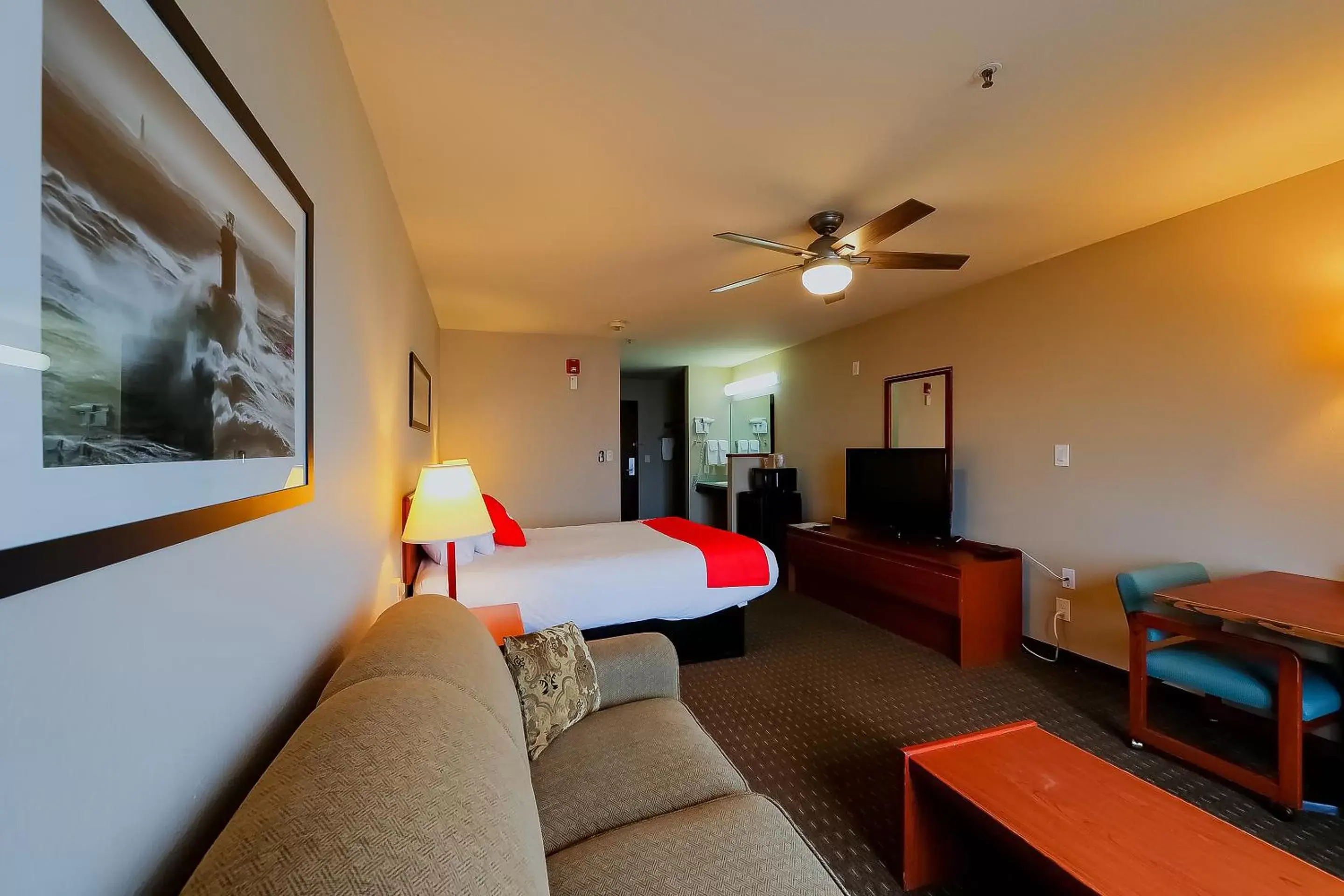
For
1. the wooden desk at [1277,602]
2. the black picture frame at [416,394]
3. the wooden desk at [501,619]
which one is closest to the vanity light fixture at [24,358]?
the wooden desk at [501,619]

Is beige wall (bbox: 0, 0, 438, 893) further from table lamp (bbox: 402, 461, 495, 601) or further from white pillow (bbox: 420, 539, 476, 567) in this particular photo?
white pillow (bbox: 420, 539, 476, 567)

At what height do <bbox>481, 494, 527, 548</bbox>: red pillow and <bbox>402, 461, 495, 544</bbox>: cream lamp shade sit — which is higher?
<bbox>402, 461, 495, 544</bbox>: cream lamp shade

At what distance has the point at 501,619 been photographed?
2162 mm

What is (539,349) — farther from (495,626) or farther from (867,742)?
(867,742)

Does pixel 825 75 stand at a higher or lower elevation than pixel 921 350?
higher

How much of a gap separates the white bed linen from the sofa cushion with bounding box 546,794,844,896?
1364 millimetres

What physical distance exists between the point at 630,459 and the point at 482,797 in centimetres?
705

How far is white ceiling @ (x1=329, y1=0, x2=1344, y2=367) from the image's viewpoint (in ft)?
4.35

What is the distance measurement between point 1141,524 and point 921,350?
1769 mm

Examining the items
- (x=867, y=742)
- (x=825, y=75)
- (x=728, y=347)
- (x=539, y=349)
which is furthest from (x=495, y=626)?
(x=728, y=347)

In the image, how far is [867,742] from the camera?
2.20 m

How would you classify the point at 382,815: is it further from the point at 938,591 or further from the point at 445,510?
the point at 938,591

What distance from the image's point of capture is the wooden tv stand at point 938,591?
9.78 ft

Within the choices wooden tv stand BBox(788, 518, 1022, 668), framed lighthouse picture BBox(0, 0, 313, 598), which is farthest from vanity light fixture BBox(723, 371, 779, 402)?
framed lighthouse picture BBox(0, 0, 313, 598)
